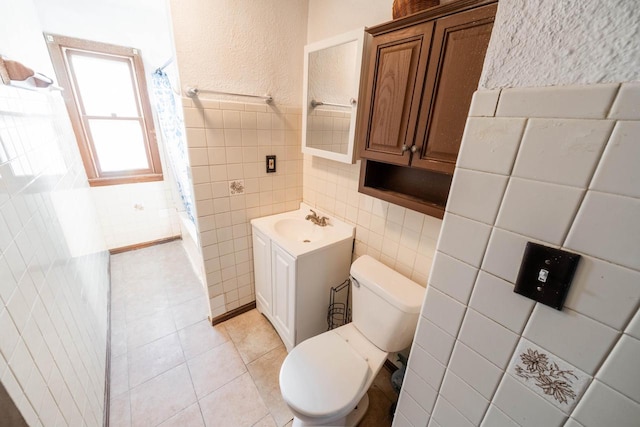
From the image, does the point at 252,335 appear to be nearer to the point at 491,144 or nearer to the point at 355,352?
the point at 355,352

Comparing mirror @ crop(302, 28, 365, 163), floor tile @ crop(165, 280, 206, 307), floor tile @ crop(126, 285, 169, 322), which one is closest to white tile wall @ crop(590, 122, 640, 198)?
mirror @ crop(302, 28, 365, 163)

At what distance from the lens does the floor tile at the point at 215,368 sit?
1454mm

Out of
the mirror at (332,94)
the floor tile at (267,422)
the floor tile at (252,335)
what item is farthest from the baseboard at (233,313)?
the mirror at (332,94)

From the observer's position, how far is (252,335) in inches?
71.1

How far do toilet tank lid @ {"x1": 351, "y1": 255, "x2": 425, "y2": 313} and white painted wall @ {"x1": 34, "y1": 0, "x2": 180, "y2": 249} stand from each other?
1.72 meters

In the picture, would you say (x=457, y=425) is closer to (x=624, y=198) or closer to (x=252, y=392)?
(x=624, y=198)

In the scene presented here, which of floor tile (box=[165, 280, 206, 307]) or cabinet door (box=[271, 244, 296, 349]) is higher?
cabinet door (box=[271, 244, 296, 349])

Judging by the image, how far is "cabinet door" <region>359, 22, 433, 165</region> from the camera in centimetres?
90

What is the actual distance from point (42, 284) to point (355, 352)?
4.29 feet

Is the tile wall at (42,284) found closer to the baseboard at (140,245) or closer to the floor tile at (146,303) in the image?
the floor tile at (146,303)

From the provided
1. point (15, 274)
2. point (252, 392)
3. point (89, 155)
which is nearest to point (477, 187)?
point (15, 274)

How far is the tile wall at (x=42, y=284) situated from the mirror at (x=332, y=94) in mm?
1283

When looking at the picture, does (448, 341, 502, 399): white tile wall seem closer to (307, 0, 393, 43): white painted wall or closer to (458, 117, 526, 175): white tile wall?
(458, 117, 526, 175): white tile wall

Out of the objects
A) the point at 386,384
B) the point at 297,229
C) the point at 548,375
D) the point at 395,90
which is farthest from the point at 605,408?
the point at 297,229
